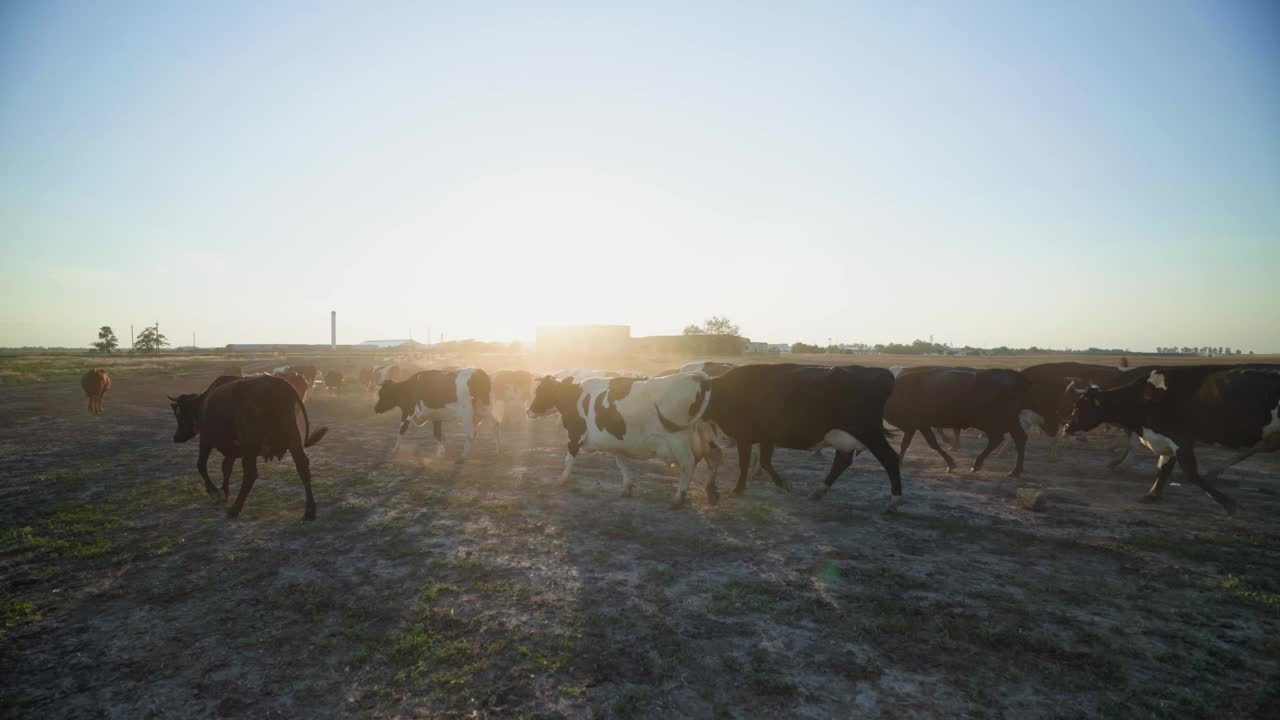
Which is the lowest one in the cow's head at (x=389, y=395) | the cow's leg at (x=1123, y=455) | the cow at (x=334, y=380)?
the cow's leg at (x=1123, y=455)

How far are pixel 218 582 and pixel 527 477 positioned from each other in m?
5.24

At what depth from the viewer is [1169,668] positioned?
4008 mm

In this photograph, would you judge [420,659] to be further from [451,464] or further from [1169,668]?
[451,464]

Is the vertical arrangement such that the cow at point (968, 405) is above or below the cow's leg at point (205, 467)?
above

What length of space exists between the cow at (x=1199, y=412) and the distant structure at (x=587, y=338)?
54.0 m

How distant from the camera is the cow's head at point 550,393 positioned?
9.98m

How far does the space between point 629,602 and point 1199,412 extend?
9.37 metres

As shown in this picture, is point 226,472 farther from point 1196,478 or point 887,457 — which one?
point 1196,478

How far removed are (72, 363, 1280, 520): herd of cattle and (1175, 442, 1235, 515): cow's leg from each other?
0.07ft

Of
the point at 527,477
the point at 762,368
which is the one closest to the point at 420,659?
the point at 527,477

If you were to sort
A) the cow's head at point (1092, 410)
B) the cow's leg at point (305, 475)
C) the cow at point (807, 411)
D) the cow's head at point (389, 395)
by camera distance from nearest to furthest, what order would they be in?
the cow's leg at point (305, 475) → the cow at point (807, 411) → the cow's head at point (1092, 410) → the cow's head at point (389, 395)

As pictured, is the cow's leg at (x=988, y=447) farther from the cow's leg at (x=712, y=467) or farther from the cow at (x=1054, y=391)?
the cow's leg at (x=712, y=467)

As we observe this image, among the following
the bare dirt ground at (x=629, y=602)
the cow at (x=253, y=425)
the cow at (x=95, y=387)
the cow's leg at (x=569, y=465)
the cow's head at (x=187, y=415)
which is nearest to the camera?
the bare dirt ground at (x=629, y=602)

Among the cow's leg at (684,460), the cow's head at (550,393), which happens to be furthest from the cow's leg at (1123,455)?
the cow's head at (550,393)
